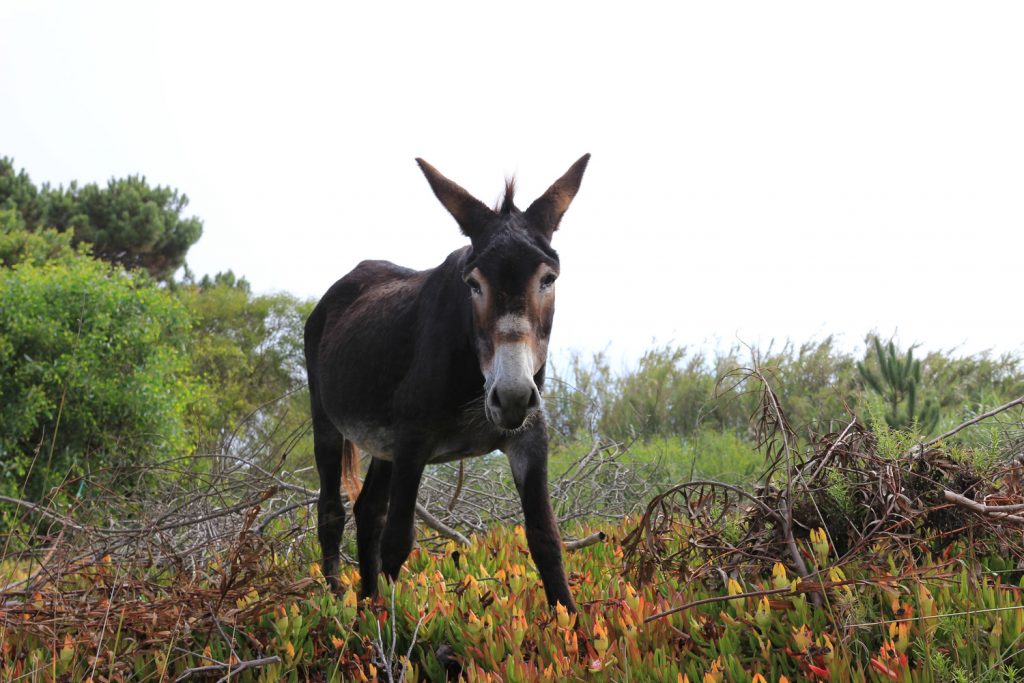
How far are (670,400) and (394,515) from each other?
8.72 meters

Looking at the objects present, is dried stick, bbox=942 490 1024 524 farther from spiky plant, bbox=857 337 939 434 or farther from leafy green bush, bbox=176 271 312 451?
leafy green bush, bbox=176 271 312 451

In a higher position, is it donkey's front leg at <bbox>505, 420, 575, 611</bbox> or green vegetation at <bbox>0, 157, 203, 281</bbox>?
green vegetation at <bbox>0, 157, 203, 281</bbox>

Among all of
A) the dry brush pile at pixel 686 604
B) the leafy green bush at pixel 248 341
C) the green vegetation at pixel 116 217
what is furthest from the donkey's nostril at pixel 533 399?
the green vegetation at pixel 116 217

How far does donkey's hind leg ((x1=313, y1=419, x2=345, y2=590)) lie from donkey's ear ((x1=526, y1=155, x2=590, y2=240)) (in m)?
2.53

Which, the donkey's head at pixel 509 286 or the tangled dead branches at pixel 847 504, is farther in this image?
the tangled dead branches at pixel 847 504

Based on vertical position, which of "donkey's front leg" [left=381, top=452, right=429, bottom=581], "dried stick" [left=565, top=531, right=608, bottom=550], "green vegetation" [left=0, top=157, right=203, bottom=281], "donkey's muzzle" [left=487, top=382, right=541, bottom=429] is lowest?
"dried stick" [left=565, top=531, right=608, bottom=550]

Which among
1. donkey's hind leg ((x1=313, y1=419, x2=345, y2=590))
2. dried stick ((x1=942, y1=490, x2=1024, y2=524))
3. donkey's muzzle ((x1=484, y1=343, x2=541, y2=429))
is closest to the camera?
donkey's muzzle ((x1=484, y1=343, x2=541, y2=429))

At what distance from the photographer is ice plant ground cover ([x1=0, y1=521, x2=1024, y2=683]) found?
2.95m

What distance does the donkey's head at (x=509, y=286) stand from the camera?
336 centimetres

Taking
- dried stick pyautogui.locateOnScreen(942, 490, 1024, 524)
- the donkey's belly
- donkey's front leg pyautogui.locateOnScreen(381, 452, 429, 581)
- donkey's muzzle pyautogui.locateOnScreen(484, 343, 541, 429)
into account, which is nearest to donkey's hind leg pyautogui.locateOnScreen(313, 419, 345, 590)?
the donkey's belly

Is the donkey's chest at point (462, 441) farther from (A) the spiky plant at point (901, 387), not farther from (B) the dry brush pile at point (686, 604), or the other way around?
(A) the spiky plant at point (901, 387)

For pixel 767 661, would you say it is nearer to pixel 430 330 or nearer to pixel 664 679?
pixel 664 679

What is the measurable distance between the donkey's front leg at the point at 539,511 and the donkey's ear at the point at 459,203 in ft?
3.29

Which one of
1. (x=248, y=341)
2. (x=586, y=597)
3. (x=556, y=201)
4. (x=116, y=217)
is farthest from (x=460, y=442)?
(x=116, y=217)
